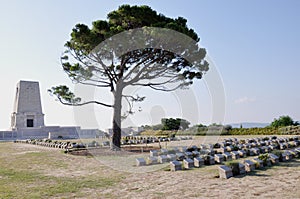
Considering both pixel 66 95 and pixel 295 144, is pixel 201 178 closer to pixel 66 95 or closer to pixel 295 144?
pixel 295 144

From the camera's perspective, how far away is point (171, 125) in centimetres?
3023

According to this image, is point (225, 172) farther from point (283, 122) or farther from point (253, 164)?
point (283, 122)

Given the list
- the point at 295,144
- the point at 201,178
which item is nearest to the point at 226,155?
the point at 201,178

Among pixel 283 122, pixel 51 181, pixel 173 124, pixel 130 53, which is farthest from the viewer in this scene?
pixel 173 124

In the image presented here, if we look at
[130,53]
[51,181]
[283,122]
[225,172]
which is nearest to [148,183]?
[225,172]

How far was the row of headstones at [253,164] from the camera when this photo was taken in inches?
239

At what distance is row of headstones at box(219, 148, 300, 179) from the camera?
607 centimetres

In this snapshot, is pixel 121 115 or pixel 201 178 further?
pixel 121 115

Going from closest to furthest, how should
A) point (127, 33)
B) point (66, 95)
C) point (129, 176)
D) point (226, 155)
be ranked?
point (129, 176), point (226, 155), point (127, 33), point (66, 95)

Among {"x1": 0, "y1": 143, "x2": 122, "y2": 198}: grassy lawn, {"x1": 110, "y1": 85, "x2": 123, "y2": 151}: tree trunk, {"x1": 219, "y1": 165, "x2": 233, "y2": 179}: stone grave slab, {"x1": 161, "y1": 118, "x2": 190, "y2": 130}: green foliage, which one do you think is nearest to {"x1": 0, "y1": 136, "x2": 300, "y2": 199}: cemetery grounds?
{"x1": 0, "y1": 143, "x2": 122, "y2": 198}: grassy lawn

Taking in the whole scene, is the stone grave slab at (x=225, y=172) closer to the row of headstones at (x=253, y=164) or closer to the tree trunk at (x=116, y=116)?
the row of headstones at (x=253, y=164)

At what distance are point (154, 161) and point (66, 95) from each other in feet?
19.6

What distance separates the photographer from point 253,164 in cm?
687

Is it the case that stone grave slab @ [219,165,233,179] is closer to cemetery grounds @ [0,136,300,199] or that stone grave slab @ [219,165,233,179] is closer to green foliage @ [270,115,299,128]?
cemetery grounds @ [0,136,300,199]
